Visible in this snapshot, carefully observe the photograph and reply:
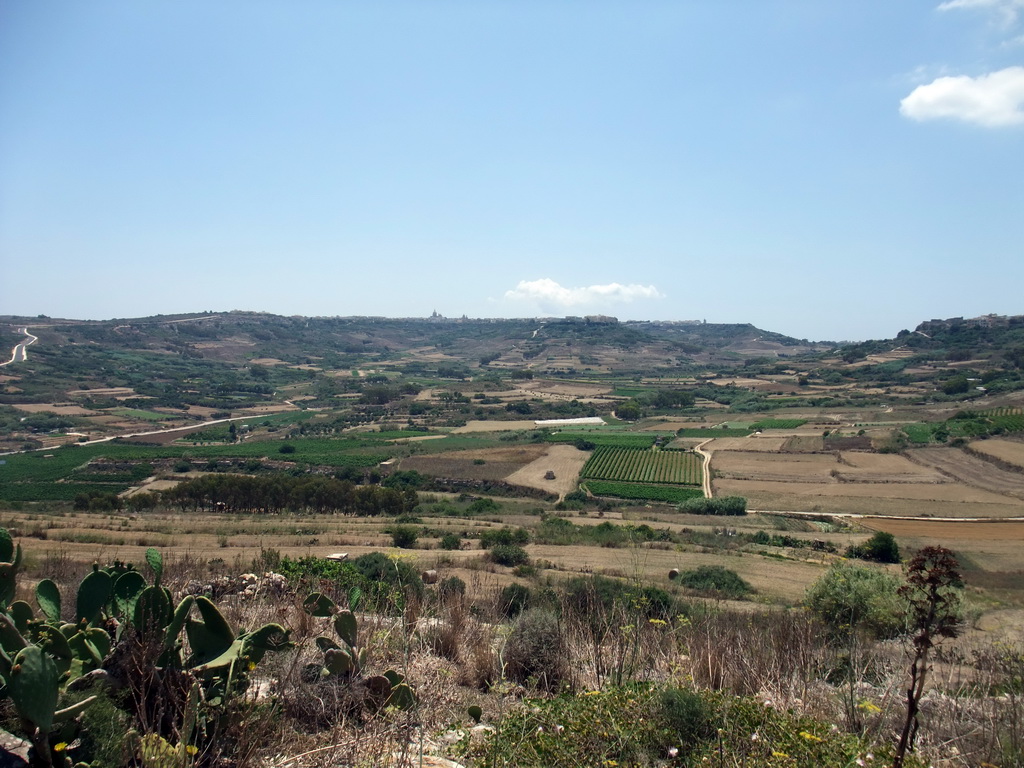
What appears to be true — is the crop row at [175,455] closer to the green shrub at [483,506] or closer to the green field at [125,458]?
the green field at [125,458]

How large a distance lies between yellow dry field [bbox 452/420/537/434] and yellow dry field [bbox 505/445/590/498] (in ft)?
37.8

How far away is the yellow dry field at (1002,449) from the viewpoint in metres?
43.7

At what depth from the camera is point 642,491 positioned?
45.7 m

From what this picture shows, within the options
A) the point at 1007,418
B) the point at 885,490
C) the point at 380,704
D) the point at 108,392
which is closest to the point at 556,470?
the point at 885,490

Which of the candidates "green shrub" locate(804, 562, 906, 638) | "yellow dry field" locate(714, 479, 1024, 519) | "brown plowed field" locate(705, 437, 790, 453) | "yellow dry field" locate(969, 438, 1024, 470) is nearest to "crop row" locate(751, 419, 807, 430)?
"brown plowed field" locate(705, 437, 790, 453)

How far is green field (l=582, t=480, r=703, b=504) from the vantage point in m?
44.0

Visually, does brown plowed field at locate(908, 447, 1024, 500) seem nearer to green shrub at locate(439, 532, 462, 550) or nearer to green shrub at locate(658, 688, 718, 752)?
green shrub at locate(439, 532, 462, 550)

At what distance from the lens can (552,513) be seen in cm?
3938

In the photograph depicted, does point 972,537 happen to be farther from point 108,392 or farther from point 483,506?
point 108,392

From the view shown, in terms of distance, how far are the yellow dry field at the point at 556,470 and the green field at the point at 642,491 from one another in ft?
6.85

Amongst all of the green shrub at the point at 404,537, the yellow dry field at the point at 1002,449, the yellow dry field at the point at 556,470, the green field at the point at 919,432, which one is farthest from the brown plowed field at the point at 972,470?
the green shrub at the point at 404,537

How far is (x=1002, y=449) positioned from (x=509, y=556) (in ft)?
147

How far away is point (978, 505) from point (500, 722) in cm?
4264

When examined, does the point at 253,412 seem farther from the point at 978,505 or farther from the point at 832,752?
the point at 832,752
